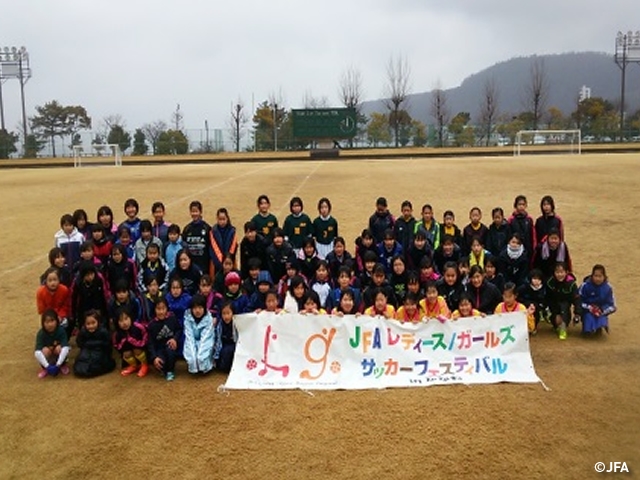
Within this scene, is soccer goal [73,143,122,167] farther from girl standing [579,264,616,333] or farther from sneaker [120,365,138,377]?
girl standing [579,264,616,333]

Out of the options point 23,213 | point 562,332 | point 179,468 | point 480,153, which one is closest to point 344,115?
point 480,153

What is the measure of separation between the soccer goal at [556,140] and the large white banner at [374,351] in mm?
31988

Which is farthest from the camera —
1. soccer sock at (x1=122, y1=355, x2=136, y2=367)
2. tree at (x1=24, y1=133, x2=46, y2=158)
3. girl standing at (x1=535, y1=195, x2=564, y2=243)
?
tree at (x1=24, y1=133, x2=46, y2=158)

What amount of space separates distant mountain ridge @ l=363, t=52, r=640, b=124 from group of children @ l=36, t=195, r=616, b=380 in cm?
13528

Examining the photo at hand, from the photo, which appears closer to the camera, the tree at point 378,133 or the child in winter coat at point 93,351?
the child in winter coat at point 93,351

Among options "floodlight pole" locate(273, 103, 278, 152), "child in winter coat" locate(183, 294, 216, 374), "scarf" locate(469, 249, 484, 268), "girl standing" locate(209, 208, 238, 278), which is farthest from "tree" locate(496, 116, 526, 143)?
"child in winter coat" locate(183, 294, 216, 374)

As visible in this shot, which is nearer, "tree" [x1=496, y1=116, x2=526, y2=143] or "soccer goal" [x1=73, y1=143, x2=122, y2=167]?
"soccer goal" [x1=73, y1=143, x2=122, y2=167]

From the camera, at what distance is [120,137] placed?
48.2 m

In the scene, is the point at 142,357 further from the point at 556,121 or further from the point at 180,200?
the point at 556,121

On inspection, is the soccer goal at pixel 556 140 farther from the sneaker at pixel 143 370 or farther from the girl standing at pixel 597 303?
the sneaker at pixel 143 370

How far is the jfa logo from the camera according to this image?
12.1 feet

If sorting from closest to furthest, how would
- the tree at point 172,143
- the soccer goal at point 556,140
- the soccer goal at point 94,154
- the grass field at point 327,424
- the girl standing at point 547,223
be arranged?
the grass field at point 327,424 < the girl standing at point 547,223 < the soccer goal at point 556,140 < the soccer goal at point 94,154 < the tree at point 172,143

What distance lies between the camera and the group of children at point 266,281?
5520 millimetres

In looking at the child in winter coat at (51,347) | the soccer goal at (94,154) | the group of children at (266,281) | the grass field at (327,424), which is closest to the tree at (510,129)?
the soccer goal at (94,154)
